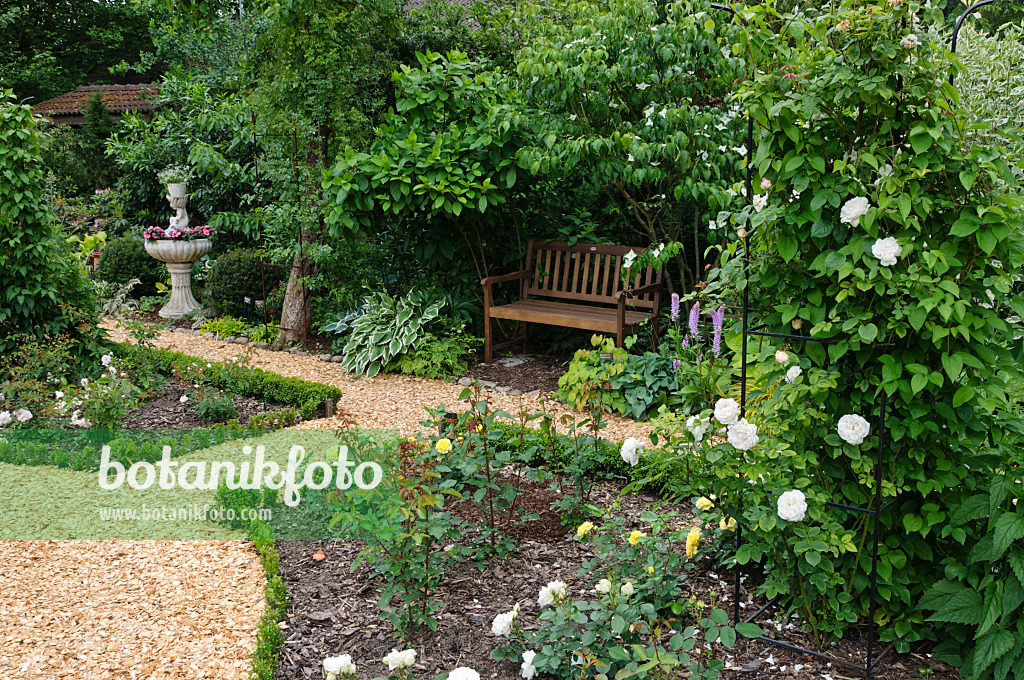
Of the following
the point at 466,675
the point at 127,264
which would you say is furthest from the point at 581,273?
the point at 127,264

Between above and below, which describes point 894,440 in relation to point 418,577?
above

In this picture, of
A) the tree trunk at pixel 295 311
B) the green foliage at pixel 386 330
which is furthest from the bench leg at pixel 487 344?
the tree trunk at pixel 295 311


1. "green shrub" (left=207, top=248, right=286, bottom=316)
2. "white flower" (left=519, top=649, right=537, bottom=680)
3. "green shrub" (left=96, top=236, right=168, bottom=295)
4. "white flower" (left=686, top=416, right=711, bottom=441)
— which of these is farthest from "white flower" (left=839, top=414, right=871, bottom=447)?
"green shrub" (left=96, top=236, right=168, bottom=295)

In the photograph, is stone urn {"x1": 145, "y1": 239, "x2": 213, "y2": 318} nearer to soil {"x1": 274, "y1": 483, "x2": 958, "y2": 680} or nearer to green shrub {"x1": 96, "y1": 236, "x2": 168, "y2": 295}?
green shrub {"x1": 96, "y1": 236, "x2": 168, "y2": 295}

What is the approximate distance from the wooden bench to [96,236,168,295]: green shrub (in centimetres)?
513

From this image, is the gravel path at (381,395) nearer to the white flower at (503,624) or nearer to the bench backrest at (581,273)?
the bench backrest at (581,273)

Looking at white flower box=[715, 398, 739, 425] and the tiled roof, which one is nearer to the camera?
white flower box=[715, 398, 739, 425]

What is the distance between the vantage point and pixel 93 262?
33.3 feet

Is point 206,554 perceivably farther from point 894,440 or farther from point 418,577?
point 894,440

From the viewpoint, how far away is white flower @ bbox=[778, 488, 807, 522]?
2.34 meters

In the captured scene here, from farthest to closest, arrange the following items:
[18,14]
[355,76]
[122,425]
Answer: [18,14], [355,76], [122,425]

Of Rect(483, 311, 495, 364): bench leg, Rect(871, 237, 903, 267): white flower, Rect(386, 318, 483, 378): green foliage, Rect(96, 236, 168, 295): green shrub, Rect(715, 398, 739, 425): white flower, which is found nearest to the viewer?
Rect(871, 237, 903, 267): white flower

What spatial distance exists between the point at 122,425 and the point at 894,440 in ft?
14.2

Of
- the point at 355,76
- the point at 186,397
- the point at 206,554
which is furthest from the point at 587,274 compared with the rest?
the point at 206,554
